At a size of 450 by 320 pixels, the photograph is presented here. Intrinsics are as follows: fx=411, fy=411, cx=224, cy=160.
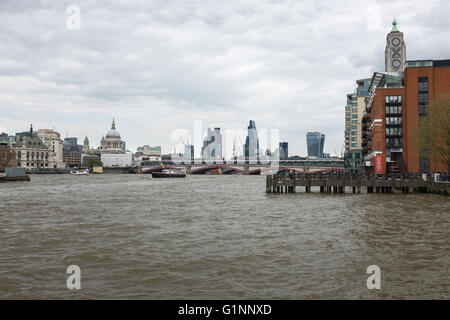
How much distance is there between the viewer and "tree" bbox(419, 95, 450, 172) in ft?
184

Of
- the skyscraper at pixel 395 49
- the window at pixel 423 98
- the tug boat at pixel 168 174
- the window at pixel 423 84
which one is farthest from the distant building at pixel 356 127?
the window at pixel 423 84

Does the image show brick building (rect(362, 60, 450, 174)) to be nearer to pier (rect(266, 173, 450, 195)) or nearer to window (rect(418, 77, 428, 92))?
window (rect(418, 77, 428, 92))

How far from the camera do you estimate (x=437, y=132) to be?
186 ft

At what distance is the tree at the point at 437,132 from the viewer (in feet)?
184

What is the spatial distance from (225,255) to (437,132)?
1946 inches

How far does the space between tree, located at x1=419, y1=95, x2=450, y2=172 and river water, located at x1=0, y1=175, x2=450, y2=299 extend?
29.6 m

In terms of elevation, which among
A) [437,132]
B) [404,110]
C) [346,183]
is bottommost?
[346,183]

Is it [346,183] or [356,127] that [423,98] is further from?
[356,127]

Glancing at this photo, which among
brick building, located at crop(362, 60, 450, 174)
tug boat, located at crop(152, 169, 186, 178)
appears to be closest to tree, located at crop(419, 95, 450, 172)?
brick building, located at crop(362, 60, 450, 174)

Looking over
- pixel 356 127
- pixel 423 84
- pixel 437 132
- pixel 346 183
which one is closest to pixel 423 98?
pixel 423 84

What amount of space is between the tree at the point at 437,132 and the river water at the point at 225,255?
97.0 feet

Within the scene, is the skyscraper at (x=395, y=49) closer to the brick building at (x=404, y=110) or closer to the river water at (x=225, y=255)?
the brick building at (x=404, y=110)
